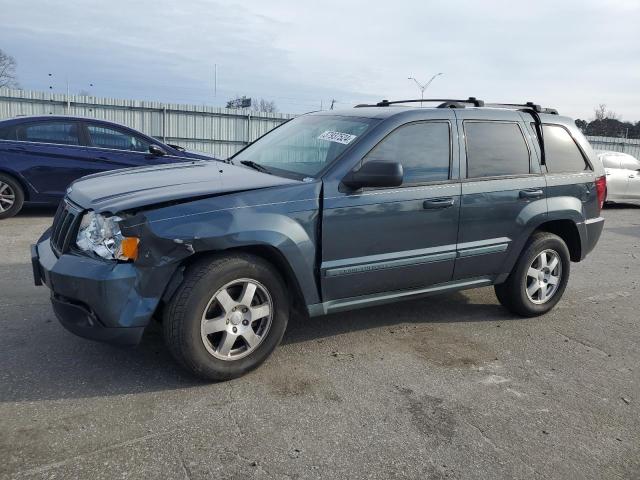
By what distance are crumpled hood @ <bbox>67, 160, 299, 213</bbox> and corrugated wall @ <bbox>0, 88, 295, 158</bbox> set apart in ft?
44.7

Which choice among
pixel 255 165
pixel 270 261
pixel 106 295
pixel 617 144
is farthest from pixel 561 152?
pixel 617 144

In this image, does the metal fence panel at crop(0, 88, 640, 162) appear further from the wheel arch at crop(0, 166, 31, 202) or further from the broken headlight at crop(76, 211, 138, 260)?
the broken headlight at crop(76, 211, 138, 260)

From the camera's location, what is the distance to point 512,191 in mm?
4508

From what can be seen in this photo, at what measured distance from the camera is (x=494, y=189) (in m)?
4.41

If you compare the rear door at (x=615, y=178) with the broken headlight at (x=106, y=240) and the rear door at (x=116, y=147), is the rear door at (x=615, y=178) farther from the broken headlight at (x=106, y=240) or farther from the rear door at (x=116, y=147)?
the broken headlight at (x=106, y=240)

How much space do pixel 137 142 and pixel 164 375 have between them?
20.6ft

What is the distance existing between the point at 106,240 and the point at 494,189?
2.90 metres

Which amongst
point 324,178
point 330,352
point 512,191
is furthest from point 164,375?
point 512,191

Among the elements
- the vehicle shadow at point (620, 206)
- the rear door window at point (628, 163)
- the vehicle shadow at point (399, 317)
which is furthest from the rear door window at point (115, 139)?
the vehicle shadow at point (620, 206)

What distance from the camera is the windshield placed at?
394cm

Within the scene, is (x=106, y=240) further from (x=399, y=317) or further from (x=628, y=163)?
(x=628, y=163)

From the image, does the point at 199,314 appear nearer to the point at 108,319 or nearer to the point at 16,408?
the point at 108,319

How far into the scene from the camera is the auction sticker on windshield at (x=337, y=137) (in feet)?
13.0

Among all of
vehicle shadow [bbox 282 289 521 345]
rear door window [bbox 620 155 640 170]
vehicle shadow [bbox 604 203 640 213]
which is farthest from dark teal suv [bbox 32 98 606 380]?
vehicle shadow [bbox 604 203 640 213]
